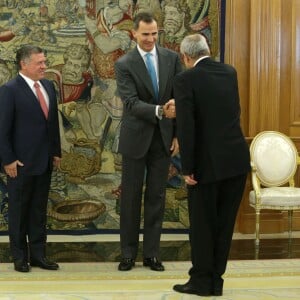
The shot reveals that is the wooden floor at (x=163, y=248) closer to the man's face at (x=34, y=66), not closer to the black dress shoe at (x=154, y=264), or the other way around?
the black dress shoe at (x=154, y=264)

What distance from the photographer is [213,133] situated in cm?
443

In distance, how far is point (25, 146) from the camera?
543cm

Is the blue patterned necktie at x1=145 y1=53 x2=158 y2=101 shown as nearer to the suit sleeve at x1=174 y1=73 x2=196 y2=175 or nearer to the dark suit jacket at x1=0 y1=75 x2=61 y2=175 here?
the dark suit jacket at x1=0 y1=75 x2=61 y2=175

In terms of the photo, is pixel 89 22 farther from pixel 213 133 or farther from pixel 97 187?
pixel 213 133

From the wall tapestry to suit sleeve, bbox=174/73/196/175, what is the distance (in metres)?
2.82

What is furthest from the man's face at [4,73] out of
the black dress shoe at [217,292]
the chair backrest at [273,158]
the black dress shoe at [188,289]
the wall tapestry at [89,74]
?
the black dress shoe at [217,292]

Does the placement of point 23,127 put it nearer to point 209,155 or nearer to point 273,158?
point 209,155

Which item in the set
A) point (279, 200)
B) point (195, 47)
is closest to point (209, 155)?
point (195, 47)

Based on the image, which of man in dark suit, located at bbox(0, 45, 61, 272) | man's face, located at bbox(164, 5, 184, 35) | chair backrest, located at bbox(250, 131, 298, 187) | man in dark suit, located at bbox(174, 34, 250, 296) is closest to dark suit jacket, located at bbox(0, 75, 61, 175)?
man in dark suit, located at bbox(0, 45, 61, 272)

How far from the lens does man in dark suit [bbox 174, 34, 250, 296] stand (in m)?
4.43

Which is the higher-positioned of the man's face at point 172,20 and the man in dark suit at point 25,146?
the man's face at point 172,20

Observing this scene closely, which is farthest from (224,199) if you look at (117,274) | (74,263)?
(74,263)

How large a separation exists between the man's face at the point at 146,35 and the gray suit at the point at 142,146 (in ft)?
0.29

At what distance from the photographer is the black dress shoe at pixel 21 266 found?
5.39m
